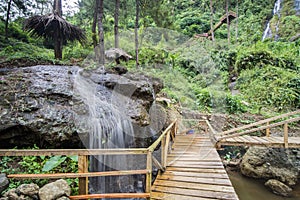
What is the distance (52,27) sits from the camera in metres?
6.60

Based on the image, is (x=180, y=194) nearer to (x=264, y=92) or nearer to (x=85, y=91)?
(x=85, y=91)

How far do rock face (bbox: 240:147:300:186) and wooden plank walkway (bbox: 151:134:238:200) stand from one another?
8.33 ft

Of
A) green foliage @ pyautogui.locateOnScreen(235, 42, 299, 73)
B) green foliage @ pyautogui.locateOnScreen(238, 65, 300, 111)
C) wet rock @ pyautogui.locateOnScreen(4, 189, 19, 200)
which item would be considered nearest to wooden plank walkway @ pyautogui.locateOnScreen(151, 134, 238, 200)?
wet rock @ pyautogui.locateOnScreen(4, 189, 19, 200)

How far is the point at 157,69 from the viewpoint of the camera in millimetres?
11344

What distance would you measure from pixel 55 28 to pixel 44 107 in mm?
4354

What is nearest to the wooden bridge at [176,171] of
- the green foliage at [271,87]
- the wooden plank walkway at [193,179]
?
the wooden plank walkway at [193,179]

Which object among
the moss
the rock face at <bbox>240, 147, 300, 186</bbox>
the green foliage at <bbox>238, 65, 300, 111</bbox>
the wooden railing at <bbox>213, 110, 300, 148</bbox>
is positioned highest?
the moss

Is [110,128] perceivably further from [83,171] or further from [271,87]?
[271,87]

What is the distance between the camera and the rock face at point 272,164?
5648 mm

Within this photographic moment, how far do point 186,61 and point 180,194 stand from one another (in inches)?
466

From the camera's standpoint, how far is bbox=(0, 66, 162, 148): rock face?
337 centimetres

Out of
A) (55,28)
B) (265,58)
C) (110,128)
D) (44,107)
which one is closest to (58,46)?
(55,28)

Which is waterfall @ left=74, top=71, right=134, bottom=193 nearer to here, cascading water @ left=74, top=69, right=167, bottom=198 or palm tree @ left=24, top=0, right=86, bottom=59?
cascading water @ left=74, top=69, right=167, bottom=198

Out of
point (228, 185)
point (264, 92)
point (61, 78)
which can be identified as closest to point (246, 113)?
point (264, 92)
